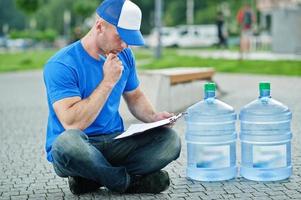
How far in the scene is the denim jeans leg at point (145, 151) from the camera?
567cm

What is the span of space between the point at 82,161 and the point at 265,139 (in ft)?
5.78

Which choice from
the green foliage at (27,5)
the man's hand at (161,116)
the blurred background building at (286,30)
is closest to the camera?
the man's hand at (161,116)

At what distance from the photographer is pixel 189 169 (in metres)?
6.31

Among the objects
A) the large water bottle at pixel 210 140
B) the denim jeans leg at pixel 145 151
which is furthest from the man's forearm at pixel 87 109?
the large water bottle at pixel 210 140

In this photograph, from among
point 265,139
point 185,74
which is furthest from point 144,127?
point 185,74

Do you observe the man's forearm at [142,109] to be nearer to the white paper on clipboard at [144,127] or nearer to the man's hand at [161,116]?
the man's hand at [161,116]

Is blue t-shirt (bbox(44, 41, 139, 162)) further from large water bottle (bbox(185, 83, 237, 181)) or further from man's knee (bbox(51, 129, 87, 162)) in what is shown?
large water bottle (bbox(185, 83, 237, 181))

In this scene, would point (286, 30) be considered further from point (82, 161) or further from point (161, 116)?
point (82, 161)

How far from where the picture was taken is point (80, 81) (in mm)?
5355

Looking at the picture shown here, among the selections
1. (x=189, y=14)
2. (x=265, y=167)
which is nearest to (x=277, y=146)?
(x=265, y=167)

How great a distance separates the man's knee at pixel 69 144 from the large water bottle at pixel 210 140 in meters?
1.30

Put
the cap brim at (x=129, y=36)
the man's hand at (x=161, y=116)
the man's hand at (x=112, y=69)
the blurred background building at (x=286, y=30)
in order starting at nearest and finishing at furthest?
the cap brim at (x=129, y=36) < the man's hand at (x=112, y=69) < the man's hand at (x=161, y=116) < the blurred background building at (x=286, y=30)

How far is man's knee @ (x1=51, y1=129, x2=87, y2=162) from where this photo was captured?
518 centimetres

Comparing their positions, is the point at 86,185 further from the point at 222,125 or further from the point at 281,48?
the point at 281,48
